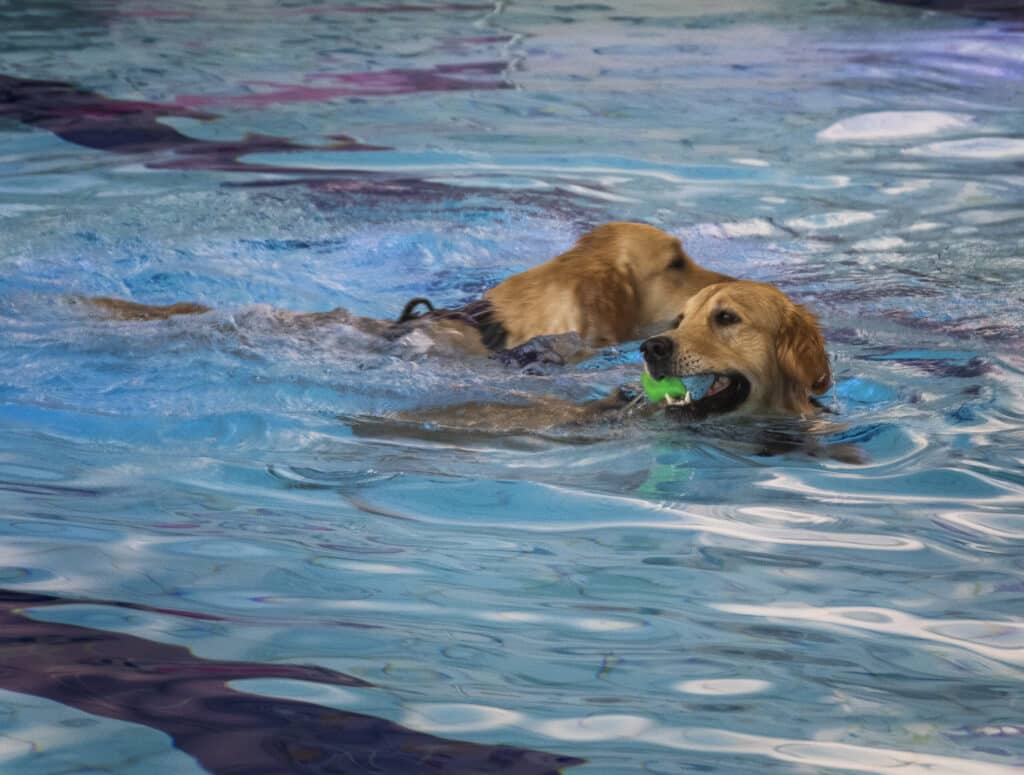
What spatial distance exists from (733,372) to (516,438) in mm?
738

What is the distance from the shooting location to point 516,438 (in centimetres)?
405

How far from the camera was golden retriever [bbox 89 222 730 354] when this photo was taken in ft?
16.4

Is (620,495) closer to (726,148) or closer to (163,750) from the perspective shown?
(163,750)

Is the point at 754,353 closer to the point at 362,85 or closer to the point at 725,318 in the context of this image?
the point at 725,318

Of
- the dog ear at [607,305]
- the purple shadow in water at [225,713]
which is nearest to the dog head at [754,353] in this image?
the dog ear at [607,305]

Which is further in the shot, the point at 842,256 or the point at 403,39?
the point at 403,39

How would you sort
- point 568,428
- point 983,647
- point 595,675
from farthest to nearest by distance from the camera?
point 568,428 → point 983,647 → point 595,675

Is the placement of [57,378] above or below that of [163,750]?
below

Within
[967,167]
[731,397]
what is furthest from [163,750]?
[967,167]

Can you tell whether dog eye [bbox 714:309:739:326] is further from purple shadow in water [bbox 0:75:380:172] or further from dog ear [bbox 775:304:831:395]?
purple shadow in water [bbox 0:75:380:172]

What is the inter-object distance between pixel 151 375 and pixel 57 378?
0.32 metres

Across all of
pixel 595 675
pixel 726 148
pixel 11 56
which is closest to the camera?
pixel 595 675

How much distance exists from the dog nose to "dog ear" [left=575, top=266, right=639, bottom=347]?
2.61 feet

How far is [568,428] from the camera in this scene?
13.6 feet
